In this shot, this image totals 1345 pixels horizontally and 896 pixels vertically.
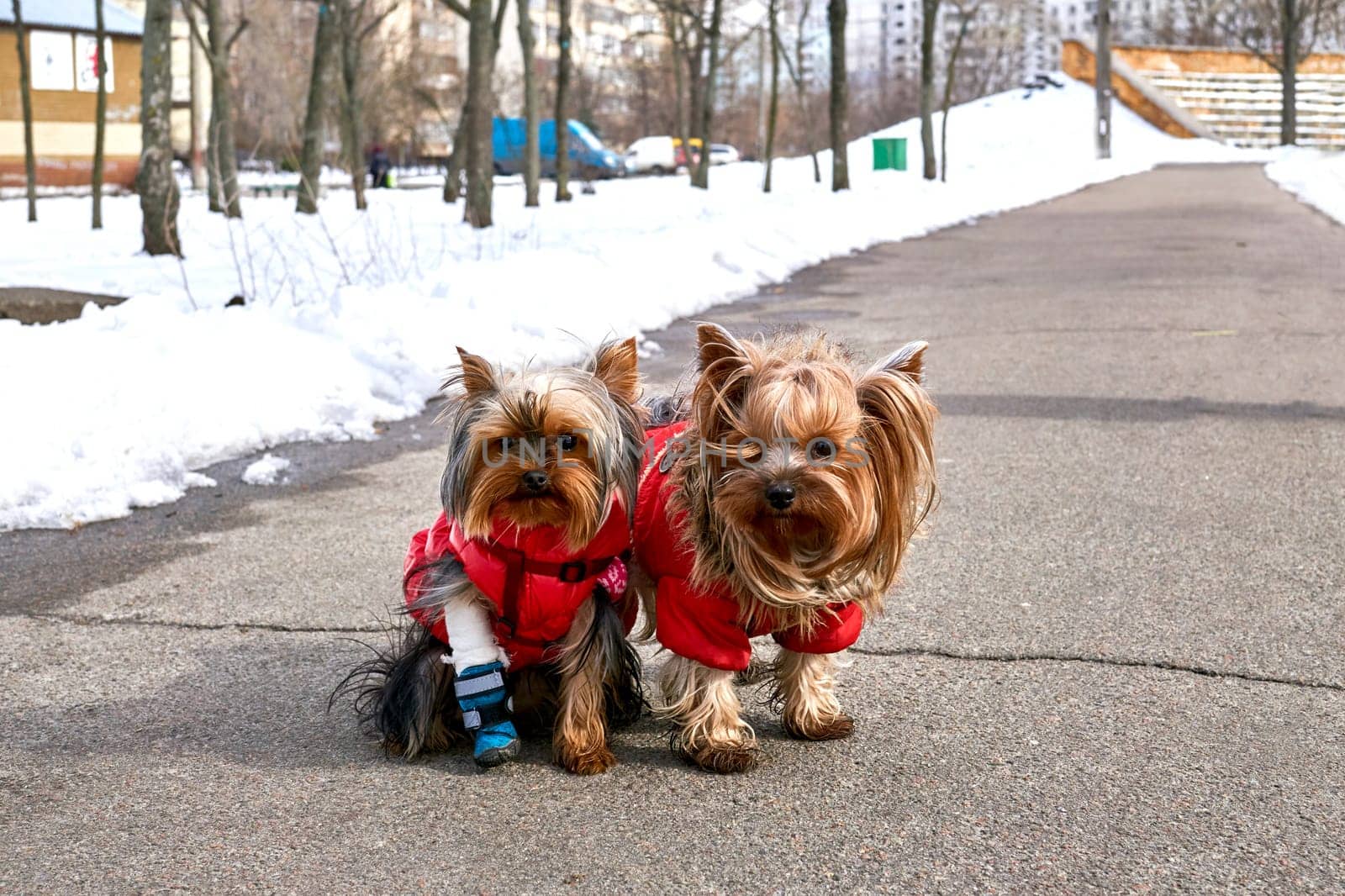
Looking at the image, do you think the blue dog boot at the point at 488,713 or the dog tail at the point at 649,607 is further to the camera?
the dog tail at the point at 649,607

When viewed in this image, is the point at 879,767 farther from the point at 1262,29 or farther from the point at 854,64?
the point at 854,64

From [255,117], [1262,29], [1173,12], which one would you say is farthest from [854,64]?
[255,117]

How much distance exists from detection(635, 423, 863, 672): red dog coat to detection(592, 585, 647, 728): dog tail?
15 centimetres

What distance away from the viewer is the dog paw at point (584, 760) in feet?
12.3

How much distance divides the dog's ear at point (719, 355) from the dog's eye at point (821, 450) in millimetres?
256

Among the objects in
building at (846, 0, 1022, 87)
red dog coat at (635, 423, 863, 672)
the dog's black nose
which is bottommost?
red dog coat at (635, 423, 863, 672)

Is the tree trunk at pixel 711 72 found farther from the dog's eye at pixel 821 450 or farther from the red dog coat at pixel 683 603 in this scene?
the dog's eye at pixel 821 450

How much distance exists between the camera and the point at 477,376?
3412 mm

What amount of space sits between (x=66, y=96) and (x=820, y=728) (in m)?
45.1

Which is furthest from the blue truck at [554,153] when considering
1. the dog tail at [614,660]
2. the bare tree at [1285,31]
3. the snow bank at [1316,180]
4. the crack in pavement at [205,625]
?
the dog tail at [614,660]

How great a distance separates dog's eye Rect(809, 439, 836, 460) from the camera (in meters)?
3.22

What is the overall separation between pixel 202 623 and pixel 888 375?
9.60ft

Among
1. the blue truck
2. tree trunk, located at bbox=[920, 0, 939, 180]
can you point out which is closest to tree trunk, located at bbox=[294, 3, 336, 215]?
tree trunk, located at bbox=[920, 0, 939, 180]

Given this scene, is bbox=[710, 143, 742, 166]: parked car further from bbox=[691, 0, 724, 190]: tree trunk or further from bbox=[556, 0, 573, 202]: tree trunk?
bbox=[556, 0, 573, 202]: tree trunk
